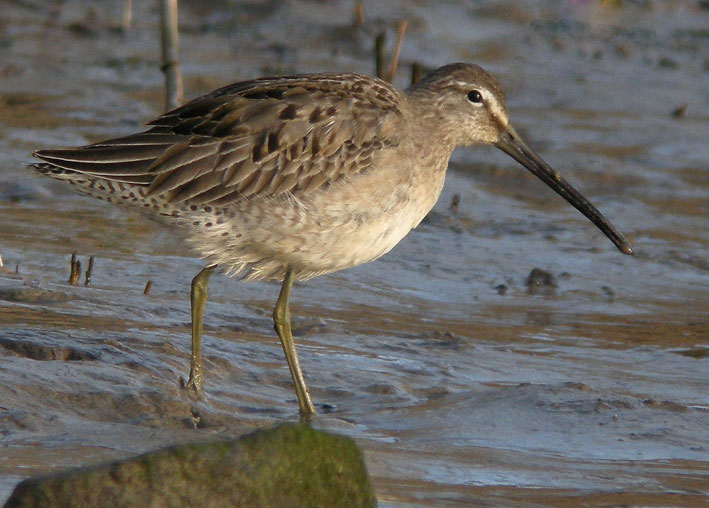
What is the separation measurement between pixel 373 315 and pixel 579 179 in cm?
260

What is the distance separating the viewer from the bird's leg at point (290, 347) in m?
4.34

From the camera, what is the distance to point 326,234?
432cm

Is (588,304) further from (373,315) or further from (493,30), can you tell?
(493,30)

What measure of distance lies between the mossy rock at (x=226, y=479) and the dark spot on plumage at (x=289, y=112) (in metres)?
1.33

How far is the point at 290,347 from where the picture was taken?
452cm

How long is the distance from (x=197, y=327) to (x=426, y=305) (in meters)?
1.50

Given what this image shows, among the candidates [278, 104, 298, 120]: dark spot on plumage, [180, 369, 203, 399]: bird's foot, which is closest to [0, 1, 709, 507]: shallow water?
[180, 369, 203, 399]: bird's foot

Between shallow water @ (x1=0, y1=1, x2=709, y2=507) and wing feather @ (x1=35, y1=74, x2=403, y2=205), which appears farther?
wing feather @ (x1=35, y1=74, x2=403, y2=205)

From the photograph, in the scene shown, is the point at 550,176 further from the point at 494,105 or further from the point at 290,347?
the point at 290,347

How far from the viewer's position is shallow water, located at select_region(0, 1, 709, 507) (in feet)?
12.8

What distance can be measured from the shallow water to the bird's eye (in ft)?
3.07

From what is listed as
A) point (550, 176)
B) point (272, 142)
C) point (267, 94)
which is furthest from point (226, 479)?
point (550, 176)

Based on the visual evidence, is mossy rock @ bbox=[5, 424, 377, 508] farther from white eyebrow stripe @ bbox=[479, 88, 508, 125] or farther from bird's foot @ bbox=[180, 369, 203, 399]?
white eyebrow stripe @ bbox=[479, 88, 508, 125]

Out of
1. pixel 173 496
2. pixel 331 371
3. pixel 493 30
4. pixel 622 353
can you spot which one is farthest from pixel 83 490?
pixel 493 30
